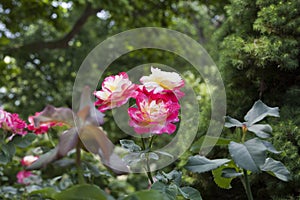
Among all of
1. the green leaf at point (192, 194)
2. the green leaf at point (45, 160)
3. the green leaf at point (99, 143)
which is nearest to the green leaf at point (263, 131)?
the green leaf at point (192, 194)

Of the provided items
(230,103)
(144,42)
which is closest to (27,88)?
(144,42)

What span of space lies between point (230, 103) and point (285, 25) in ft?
1.22

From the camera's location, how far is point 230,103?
5.30 ft

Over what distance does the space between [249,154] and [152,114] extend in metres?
0.25

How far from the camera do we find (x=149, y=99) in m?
0.98

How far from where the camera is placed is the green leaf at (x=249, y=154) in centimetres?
83

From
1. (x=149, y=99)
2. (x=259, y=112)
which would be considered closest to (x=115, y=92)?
(x=149, y=99)

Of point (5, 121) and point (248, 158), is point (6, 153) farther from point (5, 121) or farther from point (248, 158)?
point (248, 158)

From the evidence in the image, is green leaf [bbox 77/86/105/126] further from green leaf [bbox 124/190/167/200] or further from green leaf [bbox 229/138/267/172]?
green leaf [bbox 229/138/267/172]

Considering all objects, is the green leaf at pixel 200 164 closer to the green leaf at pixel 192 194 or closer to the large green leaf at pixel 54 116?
the green leaf at pixel 192 194

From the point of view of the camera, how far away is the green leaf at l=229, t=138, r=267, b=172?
32.8 inches

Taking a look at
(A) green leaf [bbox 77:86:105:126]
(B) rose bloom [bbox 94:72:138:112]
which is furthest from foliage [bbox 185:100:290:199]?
(A) green leaf [bbox 77:86:105:126]

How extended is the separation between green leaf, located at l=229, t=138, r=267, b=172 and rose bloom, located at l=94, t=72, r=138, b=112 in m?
0.28

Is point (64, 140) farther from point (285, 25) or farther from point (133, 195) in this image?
point (285, 25)
